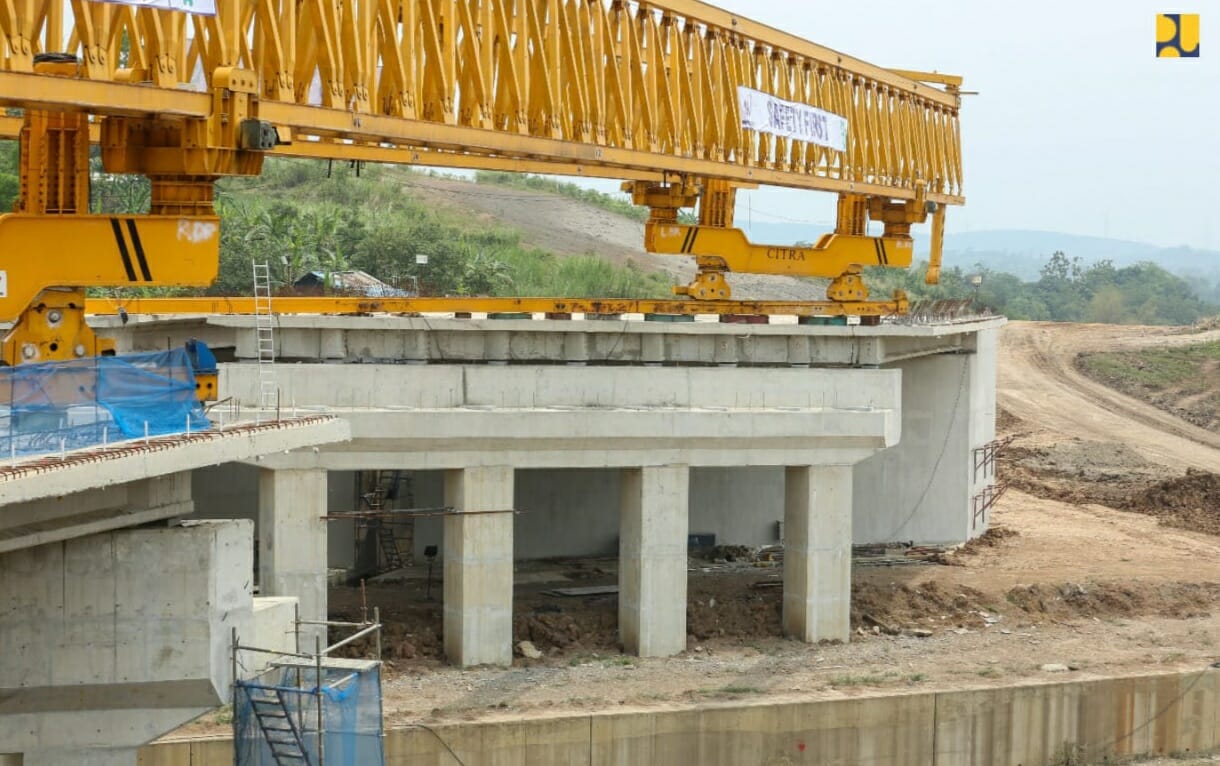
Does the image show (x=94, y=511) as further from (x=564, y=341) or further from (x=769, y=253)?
(x=769, y=253)

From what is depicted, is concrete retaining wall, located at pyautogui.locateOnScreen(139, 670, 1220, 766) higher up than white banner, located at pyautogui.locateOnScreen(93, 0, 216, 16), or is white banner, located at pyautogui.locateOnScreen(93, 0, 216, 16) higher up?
white banner, located at pyautogui.locateOnScreen(93, 0, 216, 16)

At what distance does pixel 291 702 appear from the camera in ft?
71.8

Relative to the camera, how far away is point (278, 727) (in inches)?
858

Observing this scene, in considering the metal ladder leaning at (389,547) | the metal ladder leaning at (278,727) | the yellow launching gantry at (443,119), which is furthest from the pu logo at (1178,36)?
the metal ladder leaning at (278,727)

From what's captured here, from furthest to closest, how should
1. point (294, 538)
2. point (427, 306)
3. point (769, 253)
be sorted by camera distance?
1. point (769, 253)
2. point (427, 306)
3. point (294, 538)

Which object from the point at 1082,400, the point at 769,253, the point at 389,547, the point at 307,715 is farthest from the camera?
the point at 1082,400

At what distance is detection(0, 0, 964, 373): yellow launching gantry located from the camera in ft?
71.9

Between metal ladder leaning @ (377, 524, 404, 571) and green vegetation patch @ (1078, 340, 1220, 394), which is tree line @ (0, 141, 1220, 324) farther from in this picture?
metal ladder leaning @ (377, 524, 404, 571)

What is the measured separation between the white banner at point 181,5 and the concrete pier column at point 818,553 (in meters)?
16.6

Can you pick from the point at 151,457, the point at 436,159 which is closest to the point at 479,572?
the point at 436,159

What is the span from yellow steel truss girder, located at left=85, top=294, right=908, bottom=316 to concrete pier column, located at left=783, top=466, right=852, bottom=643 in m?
6.72

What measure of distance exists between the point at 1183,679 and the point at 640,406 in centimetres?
1102

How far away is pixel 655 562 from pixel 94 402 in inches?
623

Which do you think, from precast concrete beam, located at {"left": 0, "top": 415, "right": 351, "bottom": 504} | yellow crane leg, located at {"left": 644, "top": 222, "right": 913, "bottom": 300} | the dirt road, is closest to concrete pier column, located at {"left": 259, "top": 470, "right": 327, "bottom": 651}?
precast concrete beam, located at {"left": 0, "top": 415, "right": 351, "bottom": 504}
